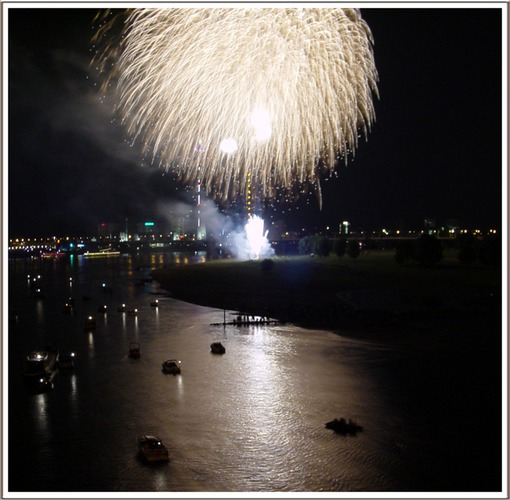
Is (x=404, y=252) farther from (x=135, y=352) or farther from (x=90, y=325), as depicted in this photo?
(x=135, y=352)

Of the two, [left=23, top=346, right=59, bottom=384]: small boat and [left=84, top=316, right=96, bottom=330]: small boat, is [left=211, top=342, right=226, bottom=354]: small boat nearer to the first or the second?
[left=23, top=346, right=59, bottom=384]: small boat

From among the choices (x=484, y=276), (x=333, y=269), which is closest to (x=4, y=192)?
(x=484, y=276)

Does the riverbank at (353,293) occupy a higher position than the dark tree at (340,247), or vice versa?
the dark tree at (340,247)

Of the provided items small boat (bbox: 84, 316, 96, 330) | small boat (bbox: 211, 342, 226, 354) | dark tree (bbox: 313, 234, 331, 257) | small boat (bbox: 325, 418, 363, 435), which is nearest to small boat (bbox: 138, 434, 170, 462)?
small boat (bbox: 325, 418, 363, 435)

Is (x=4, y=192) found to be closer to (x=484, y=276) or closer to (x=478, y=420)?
(x=478, y=420)

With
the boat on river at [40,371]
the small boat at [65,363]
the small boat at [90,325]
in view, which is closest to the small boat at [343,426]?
the boat on river at [40,371]

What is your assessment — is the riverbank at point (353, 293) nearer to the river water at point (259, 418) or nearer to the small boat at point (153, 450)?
the river water at point (259, 418)
